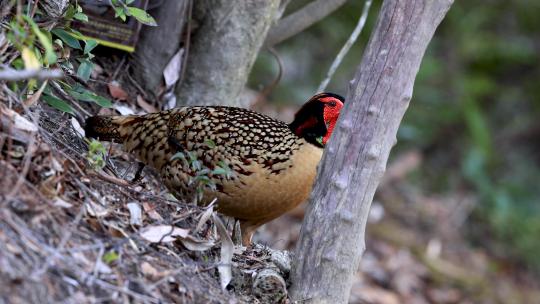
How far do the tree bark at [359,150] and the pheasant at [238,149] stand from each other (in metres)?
0.75

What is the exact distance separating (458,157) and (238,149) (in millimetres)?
6068

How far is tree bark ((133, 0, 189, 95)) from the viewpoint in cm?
520

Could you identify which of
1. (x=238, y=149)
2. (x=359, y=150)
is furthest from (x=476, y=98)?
(x=359, y=150)

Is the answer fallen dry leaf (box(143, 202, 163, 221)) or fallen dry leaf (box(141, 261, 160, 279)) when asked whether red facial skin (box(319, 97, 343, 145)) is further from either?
fallen dry leaf (box(141, 261, 160, 279))

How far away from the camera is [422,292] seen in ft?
23.6

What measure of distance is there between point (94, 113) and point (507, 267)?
488cm

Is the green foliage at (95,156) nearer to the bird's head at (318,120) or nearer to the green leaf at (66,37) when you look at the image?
the green leaf at (66,37)

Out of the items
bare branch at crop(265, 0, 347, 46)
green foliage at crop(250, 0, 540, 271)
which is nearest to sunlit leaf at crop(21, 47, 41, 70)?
bare branch at crop(265, 0, 347, 46)

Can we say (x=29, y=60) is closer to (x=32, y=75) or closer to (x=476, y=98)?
(x=32, y=75)

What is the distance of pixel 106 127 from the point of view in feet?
15.5

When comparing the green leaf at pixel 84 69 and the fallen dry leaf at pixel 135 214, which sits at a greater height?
the green leaf at pixel 84 69

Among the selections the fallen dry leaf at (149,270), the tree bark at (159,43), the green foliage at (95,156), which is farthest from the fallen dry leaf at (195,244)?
the tree bark at (159,43)

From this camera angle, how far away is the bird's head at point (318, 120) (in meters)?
4.67

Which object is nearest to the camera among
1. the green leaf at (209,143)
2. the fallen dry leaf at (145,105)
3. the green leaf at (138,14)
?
the green leaf at (138,14)
